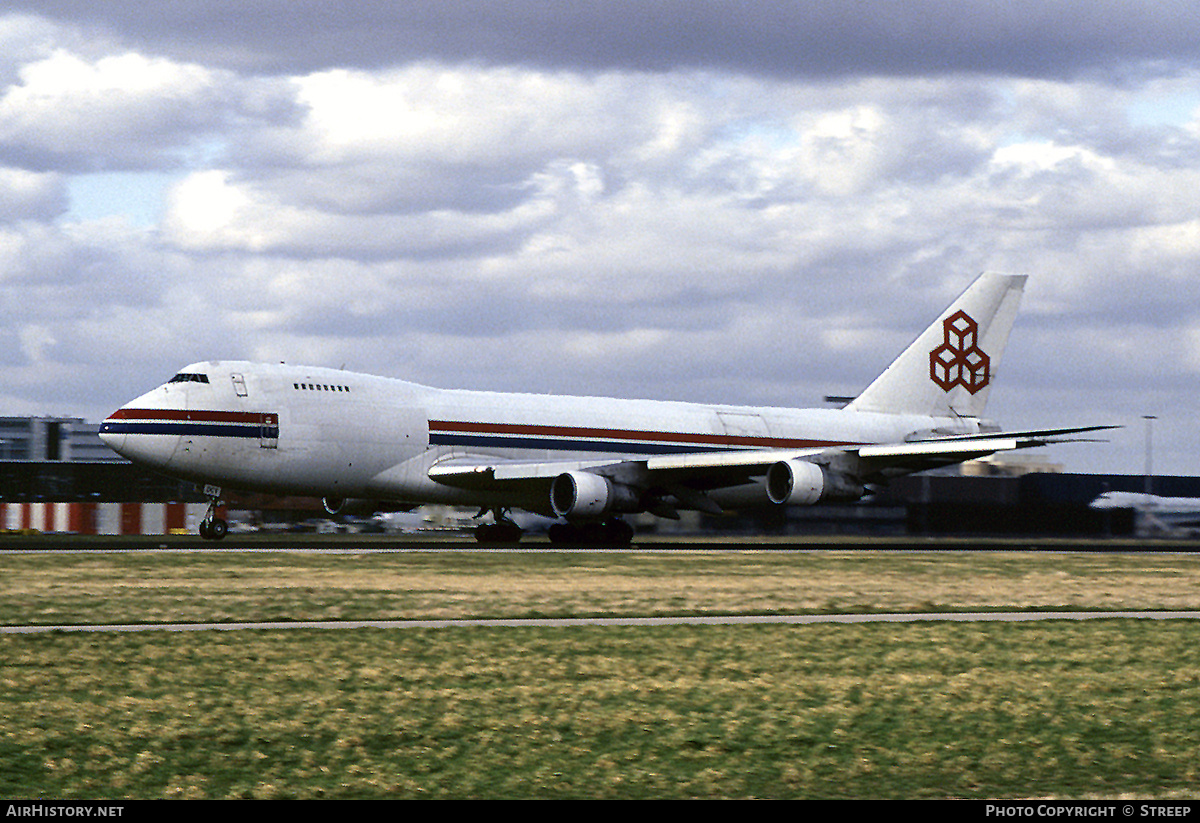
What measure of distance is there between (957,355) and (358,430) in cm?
2390

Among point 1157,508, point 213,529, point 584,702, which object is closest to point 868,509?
point 1157,508

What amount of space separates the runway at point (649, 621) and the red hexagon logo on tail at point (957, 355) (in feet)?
108

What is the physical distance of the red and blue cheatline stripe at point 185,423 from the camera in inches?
1658

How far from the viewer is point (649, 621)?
22.0 meters

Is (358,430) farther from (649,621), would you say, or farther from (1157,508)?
(1157,508)

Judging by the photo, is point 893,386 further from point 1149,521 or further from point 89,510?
point 89,510

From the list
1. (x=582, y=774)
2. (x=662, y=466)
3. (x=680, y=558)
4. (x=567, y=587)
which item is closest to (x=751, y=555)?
(x=680, y=558)

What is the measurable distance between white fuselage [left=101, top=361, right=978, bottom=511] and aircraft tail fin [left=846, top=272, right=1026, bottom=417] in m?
7.91

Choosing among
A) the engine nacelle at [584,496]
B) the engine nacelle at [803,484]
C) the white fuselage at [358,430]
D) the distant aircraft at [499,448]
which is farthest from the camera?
the engine nacelle at [803,484]

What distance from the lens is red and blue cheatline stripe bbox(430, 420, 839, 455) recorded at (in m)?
46.3

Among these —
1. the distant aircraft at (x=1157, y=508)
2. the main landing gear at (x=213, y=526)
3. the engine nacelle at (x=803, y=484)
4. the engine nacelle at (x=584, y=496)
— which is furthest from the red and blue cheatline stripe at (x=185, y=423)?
the distant aircraft at (x=1157, y=508)

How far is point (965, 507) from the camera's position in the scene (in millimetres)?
62156

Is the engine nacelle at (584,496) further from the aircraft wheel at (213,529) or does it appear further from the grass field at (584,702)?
the grass field at (584,702)

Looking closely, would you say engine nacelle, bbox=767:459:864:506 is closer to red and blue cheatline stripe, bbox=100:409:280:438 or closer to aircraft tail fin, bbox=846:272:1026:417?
aircraft tail fin, bbox=846:272:1026:417
